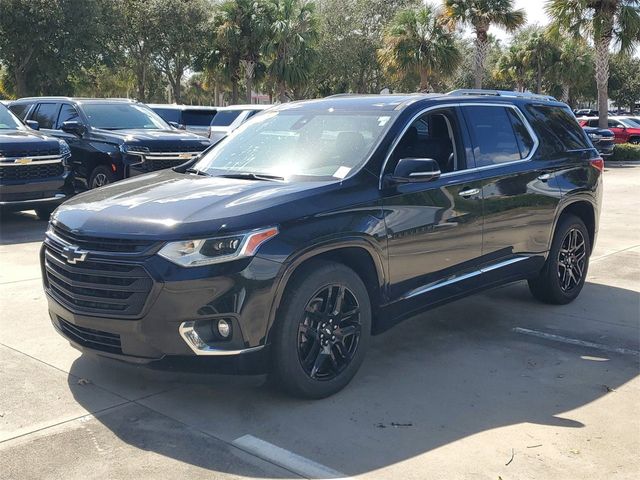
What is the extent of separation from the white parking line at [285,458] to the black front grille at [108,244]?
3.82 ft

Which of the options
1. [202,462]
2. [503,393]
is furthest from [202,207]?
[503,393]

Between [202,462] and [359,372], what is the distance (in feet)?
5.10

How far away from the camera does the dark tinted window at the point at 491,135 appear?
5613mm

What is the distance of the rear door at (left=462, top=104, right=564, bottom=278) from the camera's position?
5.60m

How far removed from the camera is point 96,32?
30.9 metres

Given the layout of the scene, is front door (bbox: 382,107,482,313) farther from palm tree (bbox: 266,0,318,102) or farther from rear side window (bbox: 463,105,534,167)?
palm tree (bbox: 266,0,318,102)

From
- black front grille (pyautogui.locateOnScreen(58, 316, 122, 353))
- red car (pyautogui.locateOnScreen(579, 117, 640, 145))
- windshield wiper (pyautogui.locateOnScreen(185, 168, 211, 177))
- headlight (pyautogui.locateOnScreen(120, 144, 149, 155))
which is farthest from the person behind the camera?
red car (pyautogui.locateOnScreen(579, 117, 640, 145))

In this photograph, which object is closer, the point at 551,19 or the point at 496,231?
the point at 496,231

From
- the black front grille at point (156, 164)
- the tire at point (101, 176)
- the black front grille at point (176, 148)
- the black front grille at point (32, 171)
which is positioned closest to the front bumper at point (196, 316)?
the black front grille at point (32, 171)

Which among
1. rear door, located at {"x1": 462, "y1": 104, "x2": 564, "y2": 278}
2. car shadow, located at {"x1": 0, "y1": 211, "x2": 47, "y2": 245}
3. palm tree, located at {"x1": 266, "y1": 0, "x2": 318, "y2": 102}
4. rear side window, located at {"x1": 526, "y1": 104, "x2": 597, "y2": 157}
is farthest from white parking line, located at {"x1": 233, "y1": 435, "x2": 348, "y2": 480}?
palm tree, located at {"x1": 266, "y1": 0, "x2": 318, "y2": 102}

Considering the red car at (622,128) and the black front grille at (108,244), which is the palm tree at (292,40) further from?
the black front grille at (108,244)

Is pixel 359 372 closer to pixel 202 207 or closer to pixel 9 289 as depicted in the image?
pixel 202 207

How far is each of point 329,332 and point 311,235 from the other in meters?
0.62

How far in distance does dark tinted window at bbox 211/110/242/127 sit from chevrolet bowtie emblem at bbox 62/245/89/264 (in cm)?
1307
